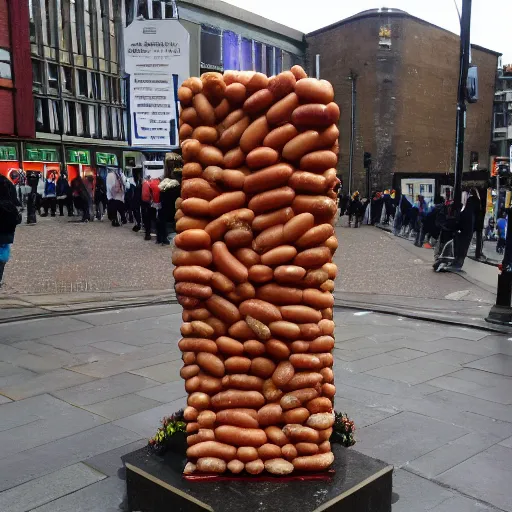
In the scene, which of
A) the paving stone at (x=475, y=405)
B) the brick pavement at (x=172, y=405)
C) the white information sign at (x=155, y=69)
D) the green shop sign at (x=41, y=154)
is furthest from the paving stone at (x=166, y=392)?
the green shop sign at (x=41, y=154)

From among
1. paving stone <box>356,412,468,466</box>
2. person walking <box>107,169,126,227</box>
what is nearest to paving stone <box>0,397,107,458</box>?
paving stone <box>356,412,468,466</box>

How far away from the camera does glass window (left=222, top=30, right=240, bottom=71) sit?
38875 mm

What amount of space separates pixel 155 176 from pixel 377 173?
99.3ft

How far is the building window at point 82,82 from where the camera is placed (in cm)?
3751

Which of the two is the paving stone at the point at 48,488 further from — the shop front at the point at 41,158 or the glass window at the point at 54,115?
the glass window at the point at 54,115

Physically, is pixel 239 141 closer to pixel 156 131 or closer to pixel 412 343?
pixel 412 343

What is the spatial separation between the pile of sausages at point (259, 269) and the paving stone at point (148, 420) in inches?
58.2

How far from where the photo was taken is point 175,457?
8.59ft

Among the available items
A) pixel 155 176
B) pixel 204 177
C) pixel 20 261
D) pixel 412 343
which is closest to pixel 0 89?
pixel 155 176

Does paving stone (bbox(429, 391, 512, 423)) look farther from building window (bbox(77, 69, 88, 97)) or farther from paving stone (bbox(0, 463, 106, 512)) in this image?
building window (bbox(77, 69, 88, 97))

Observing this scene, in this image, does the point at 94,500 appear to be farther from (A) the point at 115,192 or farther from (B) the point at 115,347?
(A) the point at 115,192

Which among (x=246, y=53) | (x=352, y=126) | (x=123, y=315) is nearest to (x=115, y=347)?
(x=123, y=315)

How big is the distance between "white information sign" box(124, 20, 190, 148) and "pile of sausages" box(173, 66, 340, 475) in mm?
9262

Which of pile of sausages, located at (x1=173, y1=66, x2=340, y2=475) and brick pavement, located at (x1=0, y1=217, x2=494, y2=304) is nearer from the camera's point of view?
pile of sausages, located at (x1=173, y1=66, x2=340, y2=475)
